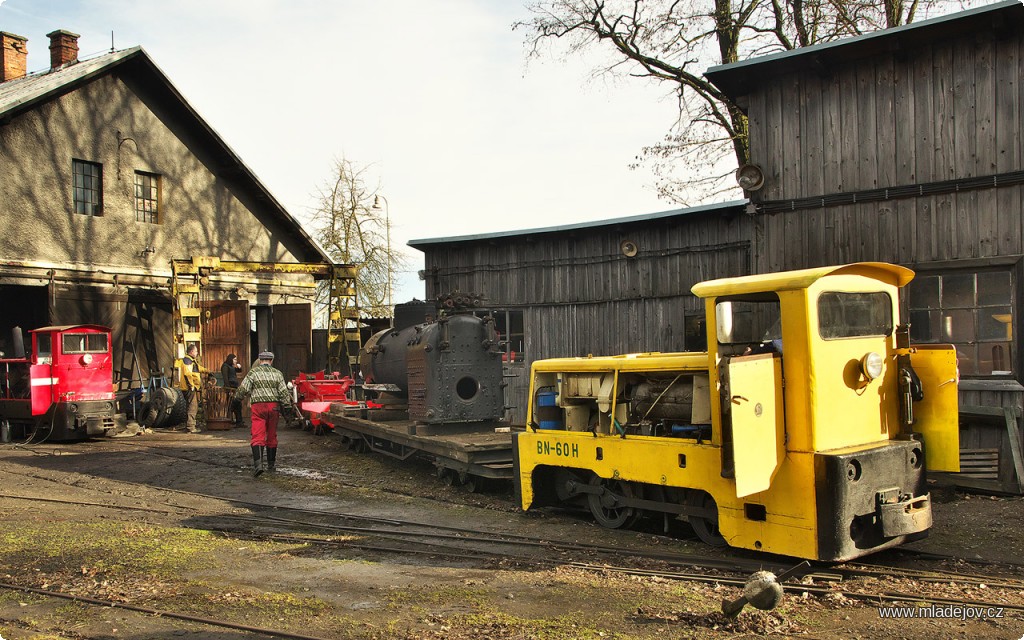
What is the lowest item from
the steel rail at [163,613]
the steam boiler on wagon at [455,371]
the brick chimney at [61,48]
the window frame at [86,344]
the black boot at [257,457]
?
the steel rail at [163,613]

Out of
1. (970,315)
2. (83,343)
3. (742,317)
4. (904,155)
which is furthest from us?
(83,343)

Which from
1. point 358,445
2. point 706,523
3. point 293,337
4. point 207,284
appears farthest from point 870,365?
point 293,337

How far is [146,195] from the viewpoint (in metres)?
21.7

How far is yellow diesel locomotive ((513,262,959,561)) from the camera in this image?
625cm

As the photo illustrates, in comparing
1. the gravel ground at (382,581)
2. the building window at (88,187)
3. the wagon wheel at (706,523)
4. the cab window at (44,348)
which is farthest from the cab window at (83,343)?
the wagon wheel at (706,523)

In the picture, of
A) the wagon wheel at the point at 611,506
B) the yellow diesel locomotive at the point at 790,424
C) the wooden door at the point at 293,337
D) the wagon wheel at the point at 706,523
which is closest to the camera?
the yellow diesel locomotive at the point at 790,424

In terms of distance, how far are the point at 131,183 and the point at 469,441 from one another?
49.4 feet

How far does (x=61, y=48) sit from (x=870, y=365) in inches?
994

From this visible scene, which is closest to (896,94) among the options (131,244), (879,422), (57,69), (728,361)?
(879,422)

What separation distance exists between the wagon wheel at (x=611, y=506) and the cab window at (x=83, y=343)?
41.7 ft

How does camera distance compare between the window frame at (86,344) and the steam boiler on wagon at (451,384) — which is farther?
the window frame at (86,344)

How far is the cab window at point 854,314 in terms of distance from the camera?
6.58 metres

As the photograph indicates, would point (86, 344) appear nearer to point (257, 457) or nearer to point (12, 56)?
point (257, 457)

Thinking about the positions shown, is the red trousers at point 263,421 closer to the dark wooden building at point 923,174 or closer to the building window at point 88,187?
the dark wooden building at point 923,174
